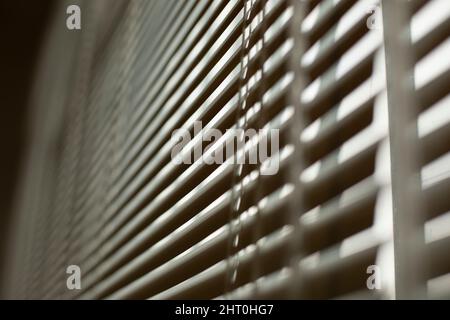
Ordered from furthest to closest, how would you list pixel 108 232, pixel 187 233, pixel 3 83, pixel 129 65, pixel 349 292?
pixel 3 83 < pixel 129 65 < pixel 108 232 < pixel 187 233 < pixel 349 292

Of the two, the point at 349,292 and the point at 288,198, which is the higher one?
the point at 288,198

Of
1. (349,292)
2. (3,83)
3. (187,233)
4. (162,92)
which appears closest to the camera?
(349,292)

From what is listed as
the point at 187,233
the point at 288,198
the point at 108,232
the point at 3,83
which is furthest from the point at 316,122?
the point at 3,83

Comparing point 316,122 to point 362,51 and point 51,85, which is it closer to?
point 362,51

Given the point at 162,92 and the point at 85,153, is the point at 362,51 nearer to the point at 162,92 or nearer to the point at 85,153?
the point at 162,92

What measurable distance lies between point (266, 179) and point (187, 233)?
327 mm

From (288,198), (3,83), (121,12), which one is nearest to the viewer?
(288,198)

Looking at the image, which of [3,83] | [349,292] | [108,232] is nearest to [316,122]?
[349,292]

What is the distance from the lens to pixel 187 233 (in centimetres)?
127

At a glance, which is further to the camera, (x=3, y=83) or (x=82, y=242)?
(x=3, y=83)

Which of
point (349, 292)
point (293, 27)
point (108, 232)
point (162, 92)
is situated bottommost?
point (349, 292)

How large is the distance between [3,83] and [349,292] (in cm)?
280

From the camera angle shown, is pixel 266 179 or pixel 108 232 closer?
pixel 266 179

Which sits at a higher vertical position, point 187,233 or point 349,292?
point 187,233
